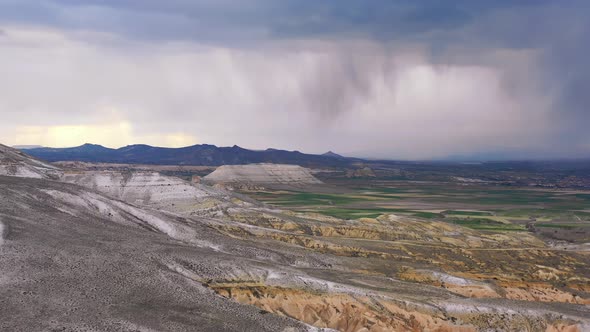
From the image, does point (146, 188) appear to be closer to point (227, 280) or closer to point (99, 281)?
point (227, 280)

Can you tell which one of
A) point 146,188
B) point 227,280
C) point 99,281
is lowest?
point 227,280

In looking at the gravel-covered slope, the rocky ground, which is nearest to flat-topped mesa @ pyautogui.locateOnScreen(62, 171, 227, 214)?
the rocky ground

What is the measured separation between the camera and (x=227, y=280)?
48.7 m

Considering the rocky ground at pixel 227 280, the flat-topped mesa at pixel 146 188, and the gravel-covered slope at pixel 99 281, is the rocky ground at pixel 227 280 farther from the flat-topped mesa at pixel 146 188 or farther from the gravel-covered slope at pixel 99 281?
the flat-topped mesa at pixel 146 188

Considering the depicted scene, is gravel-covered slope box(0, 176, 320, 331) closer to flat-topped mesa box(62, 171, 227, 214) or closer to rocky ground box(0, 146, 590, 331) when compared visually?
rocky ground box(0, 146, 590, 331)

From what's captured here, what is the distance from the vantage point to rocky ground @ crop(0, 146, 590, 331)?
123ft

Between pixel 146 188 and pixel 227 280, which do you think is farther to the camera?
pixel 146 188

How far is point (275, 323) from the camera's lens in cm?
3891

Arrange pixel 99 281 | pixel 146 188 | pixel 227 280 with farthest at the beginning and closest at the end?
pixel 146 188 < pixel 227 280 < pixel 99 281

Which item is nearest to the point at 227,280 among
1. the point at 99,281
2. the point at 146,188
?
the point at 99,281

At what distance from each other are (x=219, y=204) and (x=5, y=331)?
294ft

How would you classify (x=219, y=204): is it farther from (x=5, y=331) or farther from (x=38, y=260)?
(x=5, y=331)

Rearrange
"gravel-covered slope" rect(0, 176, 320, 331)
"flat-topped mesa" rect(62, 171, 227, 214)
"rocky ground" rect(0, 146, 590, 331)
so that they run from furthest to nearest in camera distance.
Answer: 1. "flat-topped mesa" rect(62, 171, 227, 214)
2. "rocky ground" rect(0, 146, 590, 331)
3. "gravel-covered slope" rect(0, 176, 320, 331)

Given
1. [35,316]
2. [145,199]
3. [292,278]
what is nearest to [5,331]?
[35,316]
